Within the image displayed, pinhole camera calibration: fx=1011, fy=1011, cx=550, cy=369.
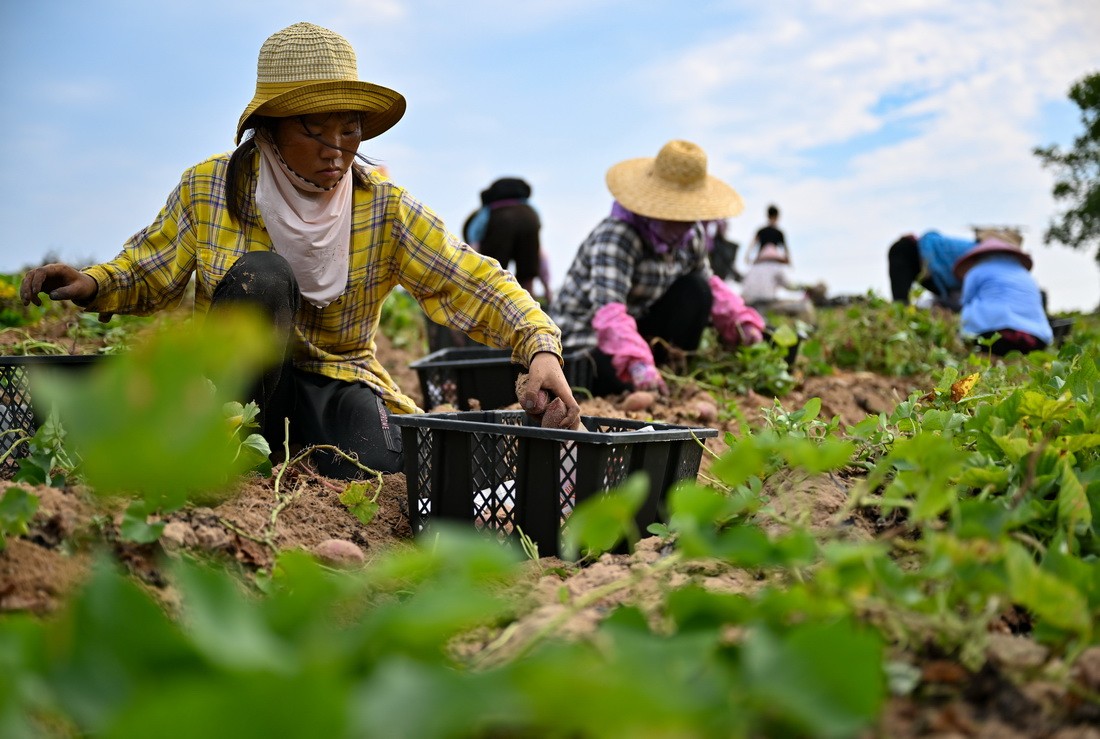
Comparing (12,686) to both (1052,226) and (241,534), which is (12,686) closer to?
(241,534)

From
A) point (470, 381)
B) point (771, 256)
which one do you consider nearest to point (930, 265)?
point (771, 256)

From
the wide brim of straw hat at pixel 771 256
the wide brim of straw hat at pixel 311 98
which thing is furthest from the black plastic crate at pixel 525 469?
the wide brim of straw hat at pixel 771 256

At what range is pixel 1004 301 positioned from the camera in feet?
17.5

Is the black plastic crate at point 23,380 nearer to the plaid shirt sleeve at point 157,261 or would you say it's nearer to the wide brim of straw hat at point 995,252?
the plaid shirt sleeve at point 157,261

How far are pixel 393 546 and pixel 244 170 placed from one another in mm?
1045

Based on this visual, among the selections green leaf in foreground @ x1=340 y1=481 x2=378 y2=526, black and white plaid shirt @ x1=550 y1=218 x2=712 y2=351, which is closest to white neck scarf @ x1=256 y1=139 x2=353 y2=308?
green leaf in foreground @ x1=340 y1=481 x2=378 y2=526

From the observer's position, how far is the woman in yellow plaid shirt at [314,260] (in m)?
2.26

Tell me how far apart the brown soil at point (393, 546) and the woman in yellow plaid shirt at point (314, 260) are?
38cm

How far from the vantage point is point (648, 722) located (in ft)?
1.82

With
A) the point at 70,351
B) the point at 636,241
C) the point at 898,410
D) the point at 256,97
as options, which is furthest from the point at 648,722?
the point at 636,241

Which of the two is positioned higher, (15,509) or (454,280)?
(454,280)

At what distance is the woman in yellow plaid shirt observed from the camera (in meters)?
2.26

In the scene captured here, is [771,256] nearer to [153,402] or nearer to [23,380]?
[23,380]

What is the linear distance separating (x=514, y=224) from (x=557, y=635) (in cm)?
470
